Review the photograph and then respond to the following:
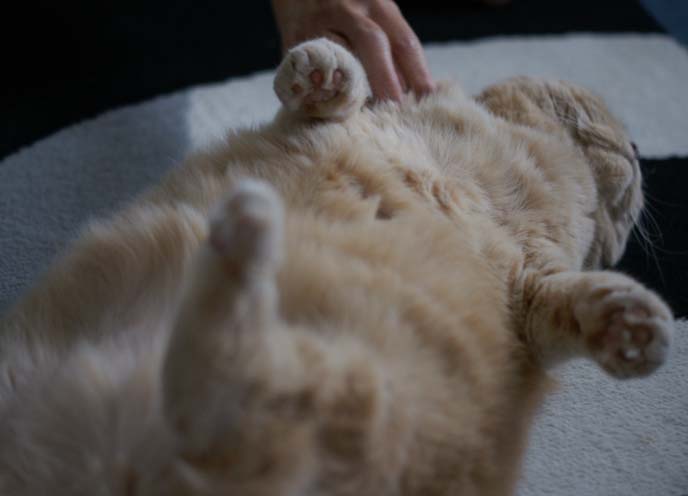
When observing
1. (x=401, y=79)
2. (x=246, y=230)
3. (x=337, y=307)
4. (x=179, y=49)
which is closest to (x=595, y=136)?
(x=401, y=79)

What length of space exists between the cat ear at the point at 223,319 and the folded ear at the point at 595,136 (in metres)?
0.74

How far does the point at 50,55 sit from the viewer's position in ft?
5.62

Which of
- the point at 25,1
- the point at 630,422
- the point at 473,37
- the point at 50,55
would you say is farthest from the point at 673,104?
the point at 25,1

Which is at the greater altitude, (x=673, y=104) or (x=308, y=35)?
(x=308, y=35)

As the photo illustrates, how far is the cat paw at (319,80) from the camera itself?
3.38 feet

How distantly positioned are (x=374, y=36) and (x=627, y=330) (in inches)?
25.7

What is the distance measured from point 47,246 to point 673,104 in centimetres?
152

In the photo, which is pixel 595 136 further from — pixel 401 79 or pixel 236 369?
pixel 236 369

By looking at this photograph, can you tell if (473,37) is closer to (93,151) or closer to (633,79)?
(633,79)

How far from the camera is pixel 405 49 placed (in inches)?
49.8

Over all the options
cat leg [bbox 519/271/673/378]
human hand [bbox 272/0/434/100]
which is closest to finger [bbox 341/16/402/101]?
human hand [bbox 272/0/434/100]

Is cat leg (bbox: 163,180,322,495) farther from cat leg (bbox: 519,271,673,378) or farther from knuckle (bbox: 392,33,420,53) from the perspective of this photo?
knuckle (bbox: 392,33,420,53)

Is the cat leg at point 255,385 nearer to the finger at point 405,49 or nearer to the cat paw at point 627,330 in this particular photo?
the cat paw at point 627,330

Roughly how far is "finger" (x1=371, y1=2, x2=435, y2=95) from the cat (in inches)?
1.6
